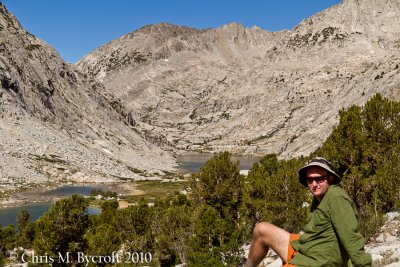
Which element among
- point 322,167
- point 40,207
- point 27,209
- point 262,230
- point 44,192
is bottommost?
point 27,209

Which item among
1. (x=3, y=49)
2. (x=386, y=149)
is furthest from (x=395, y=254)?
(x=3, y=49)

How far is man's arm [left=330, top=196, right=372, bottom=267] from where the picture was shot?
5910 millimetres

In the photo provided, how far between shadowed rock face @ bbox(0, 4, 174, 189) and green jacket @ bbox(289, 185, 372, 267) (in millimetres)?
99307

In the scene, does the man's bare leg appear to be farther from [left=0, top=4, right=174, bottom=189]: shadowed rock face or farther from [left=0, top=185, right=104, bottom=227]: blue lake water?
[left=0, top=4, right=174, bottom=189]: shadowed rock face

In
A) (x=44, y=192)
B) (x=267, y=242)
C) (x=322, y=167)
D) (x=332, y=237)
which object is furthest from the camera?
(x=44, y=192)

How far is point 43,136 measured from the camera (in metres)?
123

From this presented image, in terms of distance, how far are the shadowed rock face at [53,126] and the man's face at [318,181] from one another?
99.2m

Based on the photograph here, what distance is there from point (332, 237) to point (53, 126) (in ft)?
459

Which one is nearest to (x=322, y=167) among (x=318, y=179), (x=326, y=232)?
(x=318, y=179)

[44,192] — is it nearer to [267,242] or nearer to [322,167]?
[267,242]

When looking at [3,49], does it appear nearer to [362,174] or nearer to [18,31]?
[18,31]

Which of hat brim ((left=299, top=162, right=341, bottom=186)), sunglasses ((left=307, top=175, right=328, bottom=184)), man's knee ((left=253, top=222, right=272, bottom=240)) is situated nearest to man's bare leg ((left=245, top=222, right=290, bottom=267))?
man's knee ((left=253, top=222, right=272, bottom=240))

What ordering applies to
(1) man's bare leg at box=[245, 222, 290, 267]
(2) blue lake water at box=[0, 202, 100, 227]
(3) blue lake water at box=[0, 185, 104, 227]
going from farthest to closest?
(3) blue lake water at box=[0, 185, 104, 227]
(2) blue lake water at box=[0, 202, 100, 227]
(1) man's bare leg at box=[245, 222, 290, 267]

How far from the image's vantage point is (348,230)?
20.0ft
